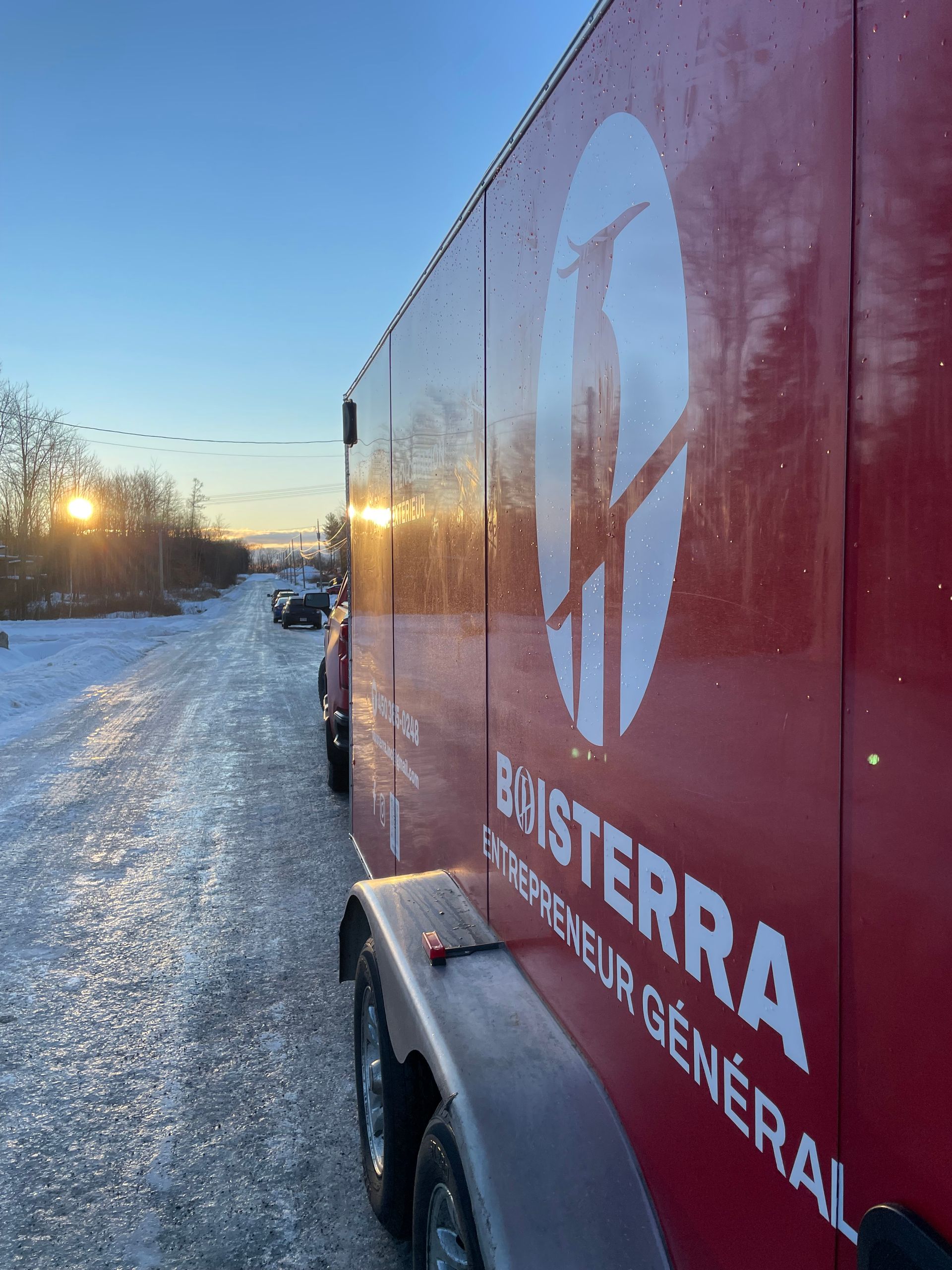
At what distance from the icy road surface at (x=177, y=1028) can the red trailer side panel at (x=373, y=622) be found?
0.81m

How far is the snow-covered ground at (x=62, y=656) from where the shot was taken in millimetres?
13312

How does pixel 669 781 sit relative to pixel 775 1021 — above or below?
above

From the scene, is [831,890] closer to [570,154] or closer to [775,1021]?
[775,1021]

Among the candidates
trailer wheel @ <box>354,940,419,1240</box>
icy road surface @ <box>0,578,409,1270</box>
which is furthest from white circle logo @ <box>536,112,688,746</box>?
icy road surface @ <box>0,578,409,1270</box>

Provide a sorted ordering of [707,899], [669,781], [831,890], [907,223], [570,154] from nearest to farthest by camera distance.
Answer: [907,223] < [831,890] < [707,899] < [669,781] < [570,154]

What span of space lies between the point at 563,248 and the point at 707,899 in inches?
54.5

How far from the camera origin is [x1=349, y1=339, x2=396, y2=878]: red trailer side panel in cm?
412

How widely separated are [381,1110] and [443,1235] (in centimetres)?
87

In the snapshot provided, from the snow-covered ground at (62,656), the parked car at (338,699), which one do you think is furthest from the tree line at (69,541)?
the parked car at (338,699)

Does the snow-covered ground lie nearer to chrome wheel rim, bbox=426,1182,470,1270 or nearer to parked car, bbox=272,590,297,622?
parked car, bbox=272,590,297,622

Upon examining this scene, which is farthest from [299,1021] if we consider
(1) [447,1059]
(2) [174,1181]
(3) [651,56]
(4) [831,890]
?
Answer: (3) [651,56]

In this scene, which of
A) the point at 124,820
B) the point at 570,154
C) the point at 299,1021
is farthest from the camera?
the point at 124,820

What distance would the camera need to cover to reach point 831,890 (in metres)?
1.09

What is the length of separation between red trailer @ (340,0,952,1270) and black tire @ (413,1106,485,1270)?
1cm
